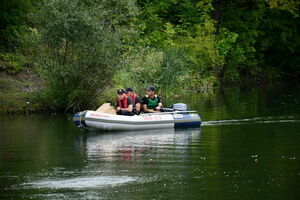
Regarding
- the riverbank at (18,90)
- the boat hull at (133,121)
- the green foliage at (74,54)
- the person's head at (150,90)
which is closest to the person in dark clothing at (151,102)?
the person's head at (150,90)

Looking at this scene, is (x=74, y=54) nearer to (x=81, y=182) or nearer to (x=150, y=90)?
(x=150, y=90)

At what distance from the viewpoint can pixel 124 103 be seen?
23.9 m

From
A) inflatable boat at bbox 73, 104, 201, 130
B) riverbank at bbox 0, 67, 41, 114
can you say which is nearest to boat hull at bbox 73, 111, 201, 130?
inflatable boat at bbox 73, 104, 201, 130

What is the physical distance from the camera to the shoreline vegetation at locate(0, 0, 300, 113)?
94.8ft

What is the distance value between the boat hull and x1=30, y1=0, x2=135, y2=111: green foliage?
17.3 feet

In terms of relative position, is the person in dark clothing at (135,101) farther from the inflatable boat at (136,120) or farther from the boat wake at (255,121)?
the boat wake at (255,121)

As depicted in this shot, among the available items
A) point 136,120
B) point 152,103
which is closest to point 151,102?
point 152,103

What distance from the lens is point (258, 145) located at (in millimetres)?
18750

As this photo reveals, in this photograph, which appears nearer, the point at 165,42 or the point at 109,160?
the point at 109,160

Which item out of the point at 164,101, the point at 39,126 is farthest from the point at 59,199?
the point at 164,101

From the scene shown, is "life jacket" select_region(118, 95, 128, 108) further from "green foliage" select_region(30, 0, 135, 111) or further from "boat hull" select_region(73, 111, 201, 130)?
"green foliage" select_region(30, 0, 135, 111)

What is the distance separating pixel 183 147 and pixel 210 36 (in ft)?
90.3

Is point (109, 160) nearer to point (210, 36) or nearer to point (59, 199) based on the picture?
point (59, 199)

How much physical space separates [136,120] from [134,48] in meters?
17.8
